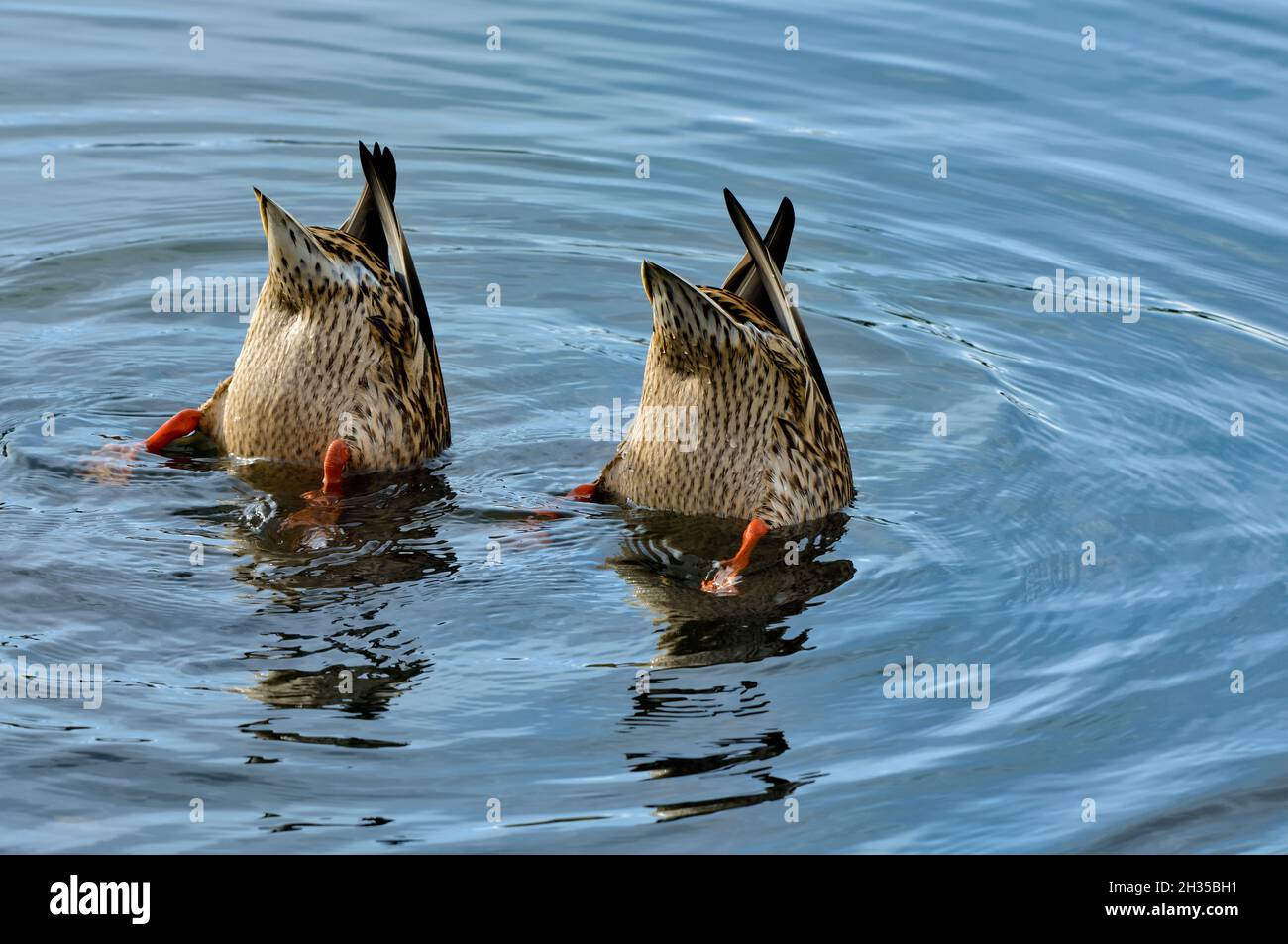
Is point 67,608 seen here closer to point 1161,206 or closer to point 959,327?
point 959,327

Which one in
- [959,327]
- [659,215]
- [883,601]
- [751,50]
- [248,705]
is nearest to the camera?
[248,705]

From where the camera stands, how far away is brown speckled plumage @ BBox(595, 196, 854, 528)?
7.09m

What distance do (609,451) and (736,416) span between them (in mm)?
1206

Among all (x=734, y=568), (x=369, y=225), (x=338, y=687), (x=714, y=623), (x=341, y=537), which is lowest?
(x=338, y=687)

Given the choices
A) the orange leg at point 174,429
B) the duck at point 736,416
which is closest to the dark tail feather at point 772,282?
the duck at point 736,416

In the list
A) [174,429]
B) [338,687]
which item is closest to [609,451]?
[174,429]

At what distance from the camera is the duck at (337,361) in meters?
7.36

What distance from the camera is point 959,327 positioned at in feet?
33.1

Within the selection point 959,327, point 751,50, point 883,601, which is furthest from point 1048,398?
point 751,50

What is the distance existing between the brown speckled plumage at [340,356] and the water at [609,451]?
0.19 metres

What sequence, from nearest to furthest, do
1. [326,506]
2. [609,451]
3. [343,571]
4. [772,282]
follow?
[343,571], [772,282], [326,506], [609,451]

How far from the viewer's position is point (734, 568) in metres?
7.10

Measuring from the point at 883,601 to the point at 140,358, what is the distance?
170 inches

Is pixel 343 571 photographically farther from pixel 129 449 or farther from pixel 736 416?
pixel 736 416
